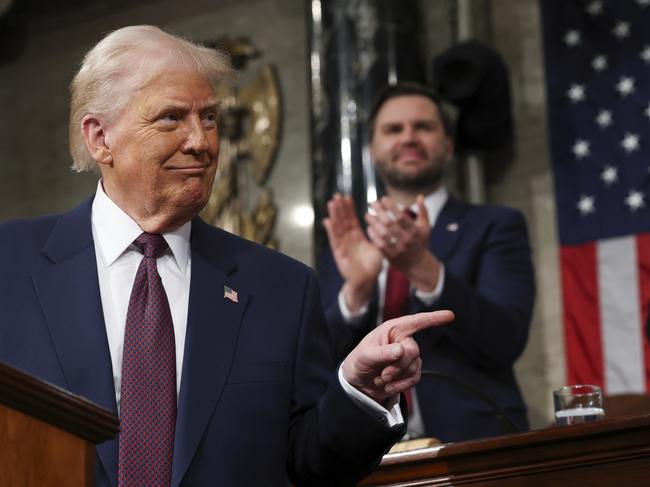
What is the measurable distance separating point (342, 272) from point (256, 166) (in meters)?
4.05

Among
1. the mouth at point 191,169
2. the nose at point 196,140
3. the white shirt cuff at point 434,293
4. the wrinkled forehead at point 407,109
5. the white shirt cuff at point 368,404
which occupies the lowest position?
the white shirt cuff at point 368,404

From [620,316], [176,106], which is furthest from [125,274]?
[620,316]

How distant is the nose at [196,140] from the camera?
112 inches

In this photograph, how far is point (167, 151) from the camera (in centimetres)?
286

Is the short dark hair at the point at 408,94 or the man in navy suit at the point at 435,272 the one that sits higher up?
the short dark hair at the point at 408,94

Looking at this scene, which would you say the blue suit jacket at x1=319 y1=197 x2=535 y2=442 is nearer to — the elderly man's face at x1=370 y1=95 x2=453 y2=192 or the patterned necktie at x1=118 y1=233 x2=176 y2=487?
the elderly man's face at x1=370 y1=95 x2=453 y2=192

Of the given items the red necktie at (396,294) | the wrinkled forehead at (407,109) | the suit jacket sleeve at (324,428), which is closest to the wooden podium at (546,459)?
the suit jacket sleeve at (324,428)

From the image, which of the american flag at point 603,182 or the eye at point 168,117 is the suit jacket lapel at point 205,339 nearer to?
the eye at point 168,117

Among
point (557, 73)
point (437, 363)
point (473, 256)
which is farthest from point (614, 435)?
point (557, 73)

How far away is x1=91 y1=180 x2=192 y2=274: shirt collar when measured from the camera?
2.81m

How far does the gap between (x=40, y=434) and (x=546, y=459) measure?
1254mm

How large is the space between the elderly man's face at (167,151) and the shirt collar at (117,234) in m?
0.03

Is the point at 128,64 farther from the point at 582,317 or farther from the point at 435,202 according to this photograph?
the point at 582,317

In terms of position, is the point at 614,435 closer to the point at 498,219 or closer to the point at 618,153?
the point at 498,219
